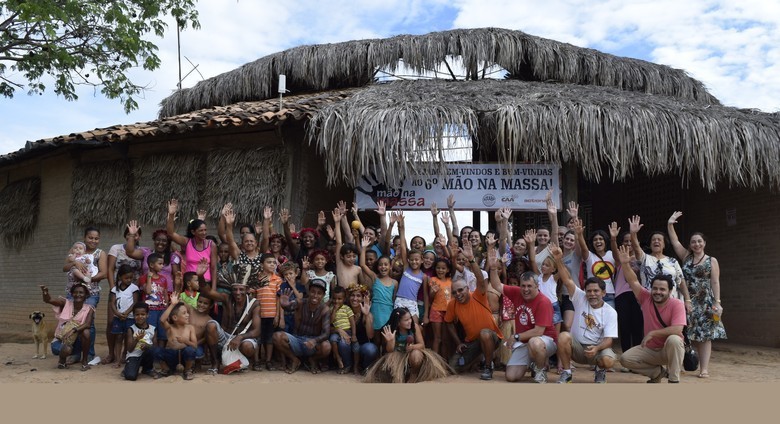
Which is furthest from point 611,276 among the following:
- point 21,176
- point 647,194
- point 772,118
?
point 21,176

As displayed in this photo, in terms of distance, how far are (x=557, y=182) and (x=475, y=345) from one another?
2.79 metres

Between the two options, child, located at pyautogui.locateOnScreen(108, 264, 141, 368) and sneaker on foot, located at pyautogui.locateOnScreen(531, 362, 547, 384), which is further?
child, located at pyautogui.locateOnScreen(108, 264, 141, 368)

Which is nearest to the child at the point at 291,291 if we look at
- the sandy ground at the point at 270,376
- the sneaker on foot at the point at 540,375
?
the sandy ground at the point at 270,376

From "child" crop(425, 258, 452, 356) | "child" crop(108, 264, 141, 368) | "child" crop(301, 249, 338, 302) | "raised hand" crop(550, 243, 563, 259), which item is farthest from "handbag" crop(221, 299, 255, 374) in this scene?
"raised hand" crop(550, 243, 563, 259)

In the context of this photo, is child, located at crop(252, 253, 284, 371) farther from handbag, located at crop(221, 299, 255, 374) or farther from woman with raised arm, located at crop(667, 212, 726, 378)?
woman with raised arm, located at crop(667, 212, 726, 378)

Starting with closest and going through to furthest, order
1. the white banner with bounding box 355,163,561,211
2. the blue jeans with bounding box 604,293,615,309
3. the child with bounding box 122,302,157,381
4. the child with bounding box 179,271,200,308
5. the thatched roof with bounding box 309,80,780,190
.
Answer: the child with bounding box 122,302,157,381
the child with bounding box 179,271,200,308
the blue jeans with bounding box 604,293,615,309
the thatched roof with bounding box 309,80,780,190
the white banner with bounding box 355,163,561,211

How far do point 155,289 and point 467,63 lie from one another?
658cm

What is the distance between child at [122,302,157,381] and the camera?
5680 mm

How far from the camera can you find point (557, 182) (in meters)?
7.88

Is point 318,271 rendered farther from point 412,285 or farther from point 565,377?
point 565,377

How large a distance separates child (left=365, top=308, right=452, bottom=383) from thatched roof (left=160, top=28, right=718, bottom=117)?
19.9ft

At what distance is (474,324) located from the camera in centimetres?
591

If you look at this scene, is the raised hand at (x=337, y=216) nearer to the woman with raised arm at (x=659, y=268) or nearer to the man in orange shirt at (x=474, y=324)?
the man in orange shirt at (x=474, y=324)

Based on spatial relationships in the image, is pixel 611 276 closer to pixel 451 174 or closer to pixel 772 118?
pixel 451 174
